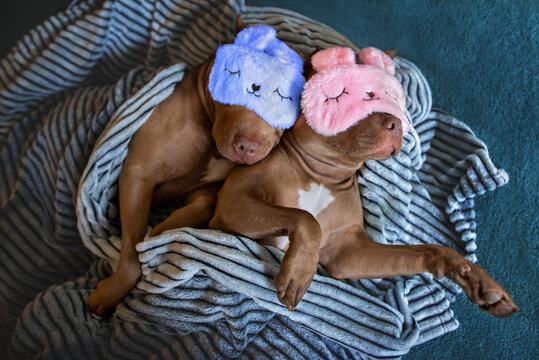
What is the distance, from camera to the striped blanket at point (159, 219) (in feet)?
4.64

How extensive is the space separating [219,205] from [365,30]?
1.36 metres

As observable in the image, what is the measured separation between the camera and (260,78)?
1309mm

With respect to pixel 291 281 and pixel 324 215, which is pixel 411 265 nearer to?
pixel 324 215

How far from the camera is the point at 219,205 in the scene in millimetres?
1470

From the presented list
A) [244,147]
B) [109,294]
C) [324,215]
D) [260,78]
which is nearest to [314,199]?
[324,215]

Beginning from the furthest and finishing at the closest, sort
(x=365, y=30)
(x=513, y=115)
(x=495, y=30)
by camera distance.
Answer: (x=365, y=30) < (x=495, y=30) < (x=513, y=115)

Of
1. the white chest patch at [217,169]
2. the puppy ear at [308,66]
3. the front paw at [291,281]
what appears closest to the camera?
the front paw at [291,281]

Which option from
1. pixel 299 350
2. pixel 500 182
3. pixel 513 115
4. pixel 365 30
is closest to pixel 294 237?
pixel 299 350

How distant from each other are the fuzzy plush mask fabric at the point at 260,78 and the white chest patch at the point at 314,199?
0.26m

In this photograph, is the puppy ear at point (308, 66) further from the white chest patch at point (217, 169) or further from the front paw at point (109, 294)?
the front paw at point (109, 294)

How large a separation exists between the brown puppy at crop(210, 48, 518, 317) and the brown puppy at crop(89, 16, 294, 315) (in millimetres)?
128

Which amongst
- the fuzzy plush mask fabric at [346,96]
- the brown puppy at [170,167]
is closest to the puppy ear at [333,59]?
the fuzzy plush mask fabric at [346,96]

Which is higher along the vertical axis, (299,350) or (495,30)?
(495,30)

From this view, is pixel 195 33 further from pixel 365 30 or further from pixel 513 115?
pixel 513 115
